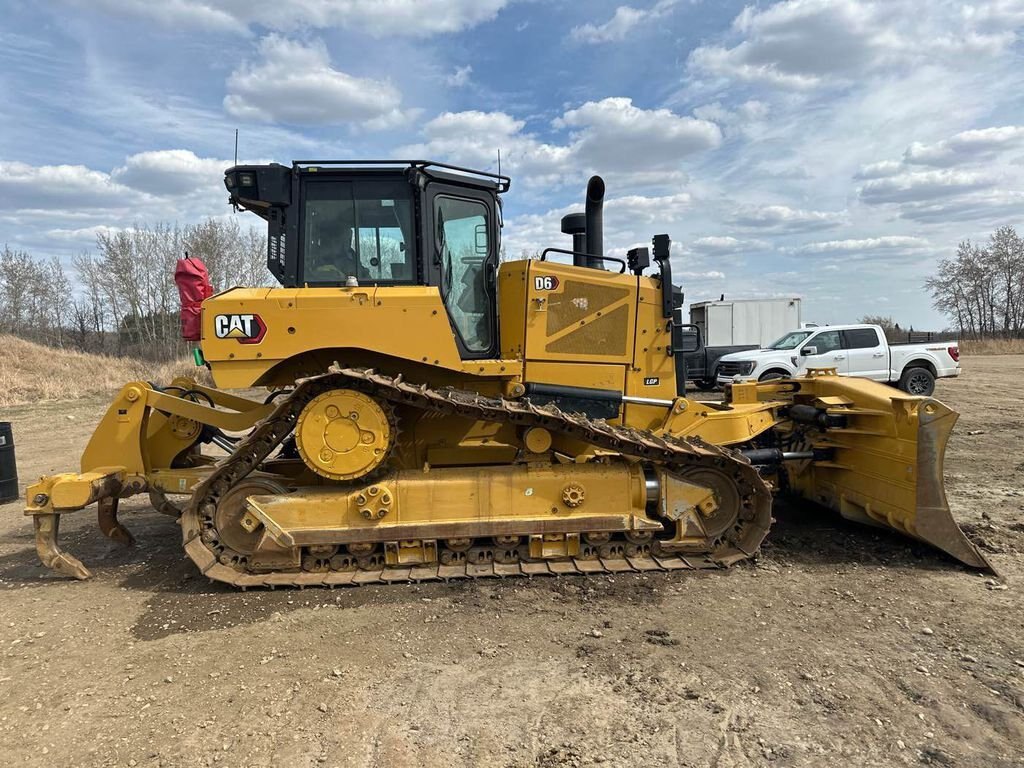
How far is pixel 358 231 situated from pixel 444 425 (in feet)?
5.84

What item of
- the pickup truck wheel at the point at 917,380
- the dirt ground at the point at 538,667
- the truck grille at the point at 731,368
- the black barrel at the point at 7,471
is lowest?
the dirt ground at the point at 538,667

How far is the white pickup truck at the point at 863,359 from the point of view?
16875mm

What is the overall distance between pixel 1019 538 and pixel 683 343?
343 centimetres

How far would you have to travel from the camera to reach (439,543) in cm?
516

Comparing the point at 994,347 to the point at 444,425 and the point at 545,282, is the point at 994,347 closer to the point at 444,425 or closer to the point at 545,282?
the point at 545,282

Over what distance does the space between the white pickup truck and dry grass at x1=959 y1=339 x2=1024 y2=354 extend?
29.8 metres

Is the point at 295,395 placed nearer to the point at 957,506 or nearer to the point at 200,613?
the point at 200,613

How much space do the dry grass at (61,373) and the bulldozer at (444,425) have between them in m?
19.7

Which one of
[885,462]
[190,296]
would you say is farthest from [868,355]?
[190,296]

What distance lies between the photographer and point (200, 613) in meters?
4.62

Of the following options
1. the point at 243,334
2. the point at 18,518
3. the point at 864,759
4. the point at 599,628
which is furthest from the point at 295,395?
the point at 18,518

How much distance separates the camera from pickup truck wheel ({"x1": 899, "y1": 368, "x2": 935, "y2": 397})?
1686 cm

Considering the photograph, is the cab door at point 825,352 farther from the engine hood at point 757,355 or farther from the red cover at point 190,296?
the red cover at point 190,296

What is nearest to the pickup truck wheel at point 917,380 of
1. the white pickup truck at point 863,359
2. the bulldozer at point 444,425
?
the white pickup truck at point 863,359
